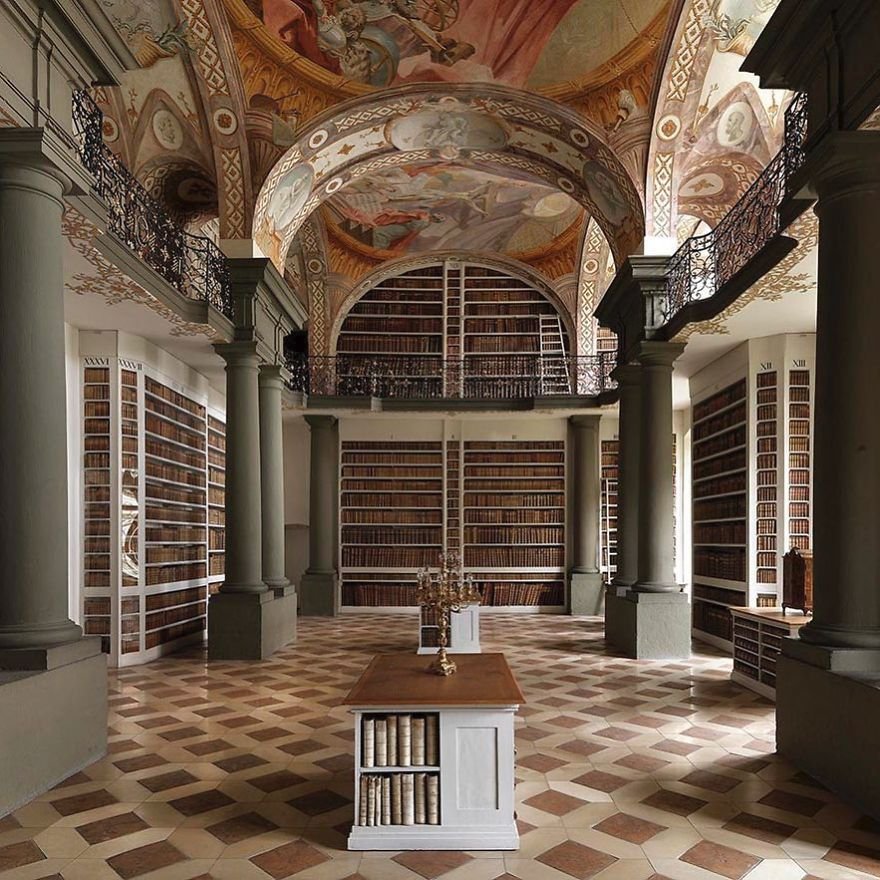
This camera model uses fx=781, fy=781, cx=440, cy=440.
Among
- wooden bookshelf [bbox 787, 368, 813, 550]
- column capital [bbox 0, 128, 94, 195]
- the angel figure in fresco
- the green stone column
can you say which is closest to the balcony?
the green stone column

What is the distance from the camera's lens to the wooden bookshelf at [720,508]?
984cm

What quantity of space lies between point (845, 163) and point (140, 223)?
6309mm

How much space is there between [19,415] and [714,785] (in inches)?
189

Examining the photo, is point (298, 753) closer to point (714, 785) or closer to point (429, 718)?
point (429, 718)

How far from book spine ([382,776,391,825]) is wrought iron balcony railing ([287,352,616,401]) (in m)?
11.7

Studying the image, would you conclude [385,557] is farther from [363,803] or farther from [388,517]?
[363,803]

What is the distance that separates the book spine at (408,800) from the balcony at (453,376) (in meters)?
11.5

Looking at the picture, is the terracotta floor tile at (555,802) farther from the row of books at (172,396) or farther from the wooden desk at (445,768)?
the row of books at (172,396)

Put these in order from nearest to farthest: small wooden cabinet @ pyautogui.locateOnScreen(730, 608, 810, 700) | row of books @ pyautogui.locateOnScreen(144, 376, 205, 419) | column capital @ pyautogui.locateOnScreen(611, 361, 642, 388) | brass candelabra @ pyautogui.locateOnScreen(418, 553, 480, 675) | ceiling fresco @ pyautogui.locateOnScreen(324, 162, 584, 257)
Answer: brass candelabra @ pyautogui.locateOnScreen(418, 553, 480, 675) → small wooden cabinet @ pyautogui.locateOnScreen(730, 608, 810, 700) → row of books @ pyautogui.locateOnScreen(144, 376, 205, 419) → column capital @ pyautogui.locateOnScreen(611, 361, 642, 388) → ceiling fresco @ pyautogui.locateOnScreen(324, 162, 584, 257)

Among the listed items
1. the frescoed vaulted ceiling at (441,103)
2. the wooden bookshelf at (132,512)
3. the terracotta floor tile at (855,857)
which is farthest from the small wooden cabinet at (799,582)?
the wooden bookshelf at (132,512)

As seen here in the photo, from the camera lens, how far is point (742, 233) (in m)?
7.93

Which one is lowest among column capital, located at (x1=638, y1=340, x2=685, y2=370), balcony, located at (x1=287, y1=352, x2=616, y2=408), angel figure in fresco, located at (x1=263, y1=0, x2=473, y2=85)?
column capital, located at (x1=638, y1=340, x2=685, y2=370)

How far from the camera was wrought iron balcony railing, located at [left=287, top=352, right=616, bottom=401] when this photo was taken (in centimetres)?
1548

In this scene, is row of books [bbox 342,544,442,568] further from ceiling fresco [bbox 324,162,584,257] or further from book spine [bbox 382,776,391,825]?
book spine [bbox 382,776,391,825]
